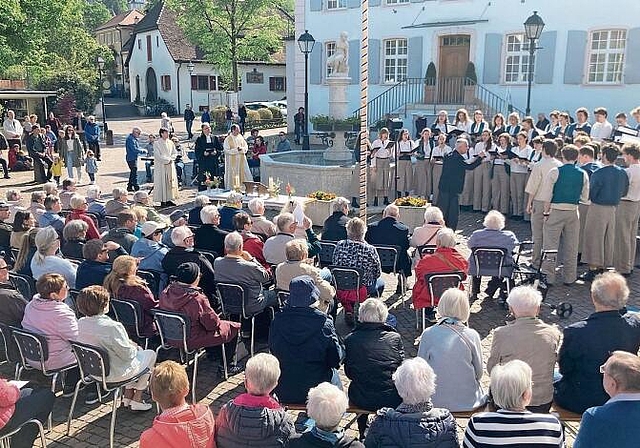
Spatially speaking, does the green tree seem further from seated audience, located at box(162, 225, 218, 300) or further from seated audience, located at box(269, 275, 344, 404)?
seated audience, located at box(269, 275, 344, 404)

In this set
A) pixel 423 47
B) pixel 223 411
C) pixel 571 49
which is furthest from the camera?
pixel 423 47

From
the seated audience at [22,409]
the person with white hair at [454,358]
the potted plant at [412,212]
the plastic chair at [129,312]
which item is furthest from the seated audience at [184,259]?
the potted plant at [412,212]

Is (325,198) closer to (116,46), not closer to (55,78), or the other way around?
(55,78)

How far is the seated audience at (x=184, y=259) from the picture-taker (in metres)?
6.88

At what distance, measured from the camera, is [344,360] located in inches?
195

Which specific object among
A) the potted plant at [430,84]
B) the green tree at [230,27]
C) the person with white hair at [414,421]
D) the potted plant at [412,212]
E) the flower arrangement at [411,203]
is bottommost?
the potted plant at [412,212]

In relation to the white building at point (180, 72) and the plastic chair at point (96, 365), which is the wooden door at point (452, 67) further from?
the white building at point (180, 72)

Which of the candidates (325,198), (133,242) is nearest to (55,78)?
(325,198)

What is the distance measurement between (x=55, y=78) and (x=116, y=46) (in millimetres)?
30649

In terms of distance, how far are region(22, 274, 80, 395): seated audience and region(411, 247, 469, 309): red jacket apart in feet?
11.9

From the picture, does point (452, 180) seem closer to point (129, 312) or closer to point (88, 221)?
point (88, 221)

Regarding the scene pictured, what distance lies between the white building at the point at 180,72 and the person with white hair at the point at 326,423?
4301 cm

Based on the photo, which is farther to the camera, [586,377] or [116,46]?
[116,46]

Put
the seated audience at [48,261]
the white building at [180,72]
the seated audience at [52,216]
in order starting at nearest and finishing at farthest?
the seated audience at [48,261] < the seated audience at [52,216] < the white building at [180,72]
